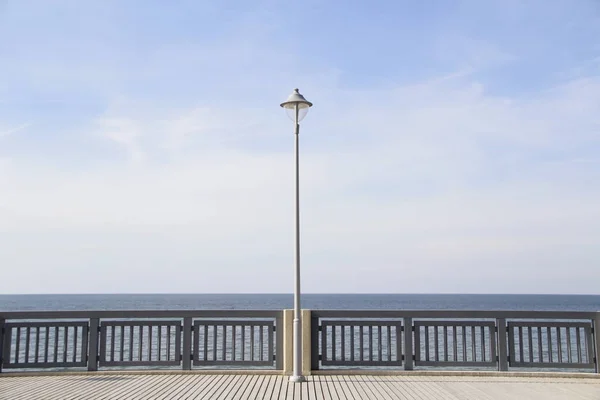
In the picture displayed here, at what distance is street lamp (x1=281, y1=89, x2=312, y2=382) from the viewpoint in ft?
31.4

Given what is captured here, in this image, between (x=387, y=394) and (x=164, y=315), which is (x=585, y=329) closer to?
(x=387, y=394)

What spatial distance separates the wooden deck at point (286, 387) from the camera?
842cm

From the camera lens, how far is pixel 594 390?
8945 mm

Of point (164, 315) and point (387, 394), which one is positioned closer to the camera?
point (387, 394)

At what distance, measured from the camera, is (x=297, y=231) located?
9906 millimetres

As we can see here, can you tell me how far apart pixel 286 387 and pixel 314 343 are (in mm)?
1341

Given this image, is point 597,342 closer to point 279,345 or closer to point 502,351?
point 502,351

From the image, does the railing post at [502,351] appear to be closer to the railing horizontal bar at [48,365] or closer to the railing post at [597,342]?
the railing post at [597,342]

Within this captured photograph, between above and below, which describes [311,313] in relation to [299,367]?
above

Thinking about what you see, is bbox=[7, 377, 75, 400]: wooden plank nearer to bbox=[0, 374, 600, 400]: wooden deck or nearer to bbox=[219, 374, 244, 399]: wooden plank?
bbox=[0, 374, 600, 400]: wooden deck

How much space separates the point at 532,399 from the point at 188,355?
17.6 ft

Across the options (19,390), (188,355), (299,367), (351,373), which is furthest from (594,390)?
(19,390)

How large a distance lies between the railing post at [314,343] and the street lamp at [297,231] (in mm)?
517

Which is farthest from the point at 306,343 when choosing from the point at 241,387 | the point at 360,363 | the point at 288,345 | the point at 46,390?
the point at 46,390
